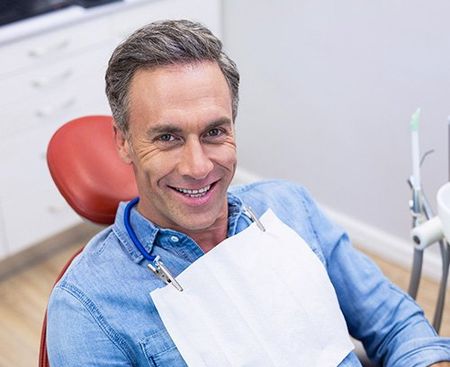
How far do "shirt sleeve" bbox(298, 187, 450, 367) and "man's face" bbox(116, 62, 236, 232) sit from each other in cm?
28

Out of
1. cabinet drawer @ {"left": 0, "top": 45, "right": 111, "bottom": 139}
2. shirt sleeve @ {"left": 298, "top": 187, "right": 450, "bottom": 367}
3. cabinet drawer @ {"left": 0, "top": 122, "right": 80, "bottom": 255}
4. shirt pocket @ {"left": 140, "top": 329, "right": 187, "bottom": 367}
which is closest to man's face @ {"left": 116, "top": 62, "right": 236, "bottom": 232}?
shirt pocket @ {"left": 140, "top": 329, "right": 187, "bottom": 367}

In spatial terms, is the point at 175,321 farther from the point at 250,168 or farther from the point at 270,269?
the point at 250,168

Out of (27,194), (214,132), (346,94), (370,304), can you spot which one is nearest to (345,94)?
(346,94)

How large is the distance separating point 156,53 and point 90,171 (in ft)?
1.09

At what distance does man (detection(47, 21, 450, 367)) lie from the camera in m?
1.20

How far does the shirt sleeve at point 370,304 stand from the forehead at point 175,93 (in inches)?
14.0

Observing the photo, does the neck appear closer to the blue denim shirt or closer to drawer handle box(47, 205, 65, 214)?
the blue denim shirt

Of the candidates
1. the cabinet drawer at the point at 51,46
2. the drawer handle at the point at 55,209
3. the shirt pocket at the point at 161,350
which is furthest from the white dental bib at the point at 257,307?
the drawer handle at the point at 55,209

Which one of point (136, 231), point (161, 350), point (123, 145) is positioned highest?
point (123, 145)

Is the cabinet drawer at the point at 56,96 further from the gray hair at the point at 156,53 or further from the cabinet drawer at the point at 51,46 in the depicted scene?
the gray hair at the point at 156,53

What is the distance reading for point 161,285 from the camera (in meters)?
1.26

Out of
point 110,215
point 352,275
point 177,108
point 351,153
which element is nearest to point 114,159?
point 110,215

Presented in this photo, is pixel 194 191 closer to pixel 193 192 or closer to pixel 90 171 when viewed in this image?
pixel 193 192

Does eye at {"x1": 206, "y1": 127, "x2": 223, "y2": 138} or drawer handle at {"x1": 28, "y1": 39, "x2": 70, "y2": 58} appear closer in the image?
eye at {"x1": 206, "y1": 127, "x2": 223, "y2": 138}
